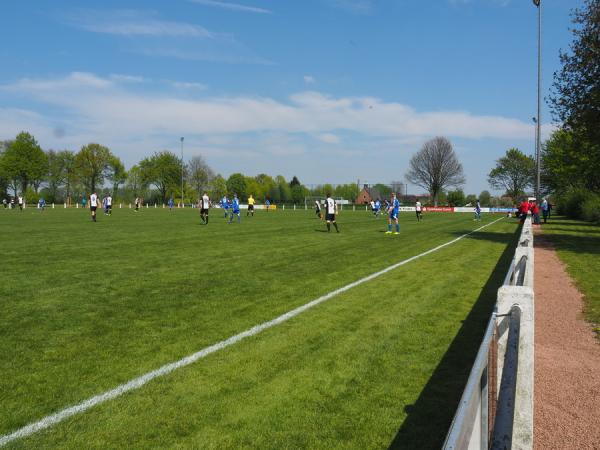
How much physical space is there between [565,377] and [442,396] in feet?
4.73

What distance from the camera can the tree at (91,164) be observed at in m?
94.1

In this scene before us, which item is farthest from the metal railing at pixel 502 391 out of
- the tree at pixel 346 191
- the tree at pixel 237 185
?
the tree at pixel 237 185

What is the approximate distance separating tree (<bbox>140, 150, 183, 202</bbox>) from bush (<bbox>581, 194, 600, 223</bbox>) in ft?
Result: 286

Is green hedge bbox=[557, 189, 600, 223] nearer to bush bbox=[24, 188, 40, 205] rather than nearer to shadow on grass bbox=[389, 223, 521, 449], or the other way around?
shadow on grass bbox=[389, 223, 521, 449]

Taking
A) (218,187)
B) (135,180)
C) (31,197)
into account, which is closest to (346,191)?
(218,187)

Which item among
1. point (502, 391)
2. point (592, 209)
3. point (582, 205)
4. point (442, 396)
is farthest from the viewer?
point (582, 205)

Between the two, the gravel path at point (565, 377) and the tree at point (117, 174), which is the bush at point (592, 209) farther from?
the tree at point (117, 174)

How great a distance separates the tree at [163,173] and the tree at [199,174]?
5.14 metres

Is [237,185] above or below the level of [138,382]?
above

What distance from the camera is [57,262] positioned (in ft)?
36.8

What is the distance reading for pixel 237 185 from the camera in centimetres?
13488

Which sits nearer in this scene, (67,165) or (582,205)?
(582,205)

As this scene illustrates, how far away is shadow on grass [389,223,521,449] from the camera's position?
3353 mm

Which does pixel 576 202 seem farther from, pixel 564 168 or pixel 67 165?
pixel 67 165
